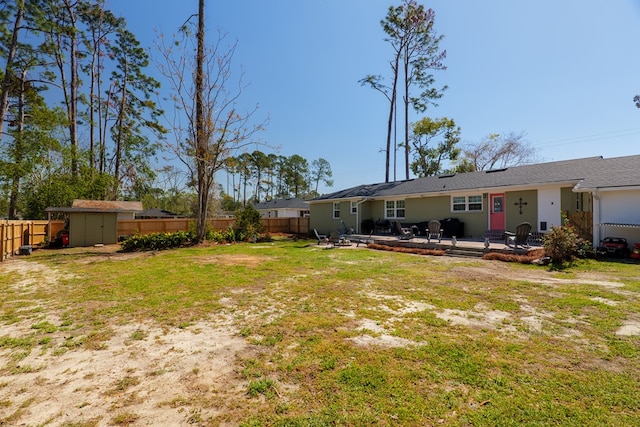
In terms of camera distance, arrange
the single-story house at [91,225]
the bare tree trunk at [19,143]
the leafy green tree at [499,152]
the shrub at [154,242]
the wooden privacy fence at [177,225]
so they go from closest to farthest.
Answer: the shrub at [154,242], the single-story house at [91,225], the bare tree trunk at [19,143], the wooden privacy fence at [177,225], the leafy green tree at [499,152]

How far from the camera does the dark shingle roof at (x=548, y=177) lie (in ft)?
31.2

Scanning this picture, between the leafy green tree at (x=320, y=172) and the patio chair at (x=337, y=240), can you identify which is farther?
the leafy green tree at (x=320, y=172)

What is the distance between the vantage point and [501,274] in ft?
21.9

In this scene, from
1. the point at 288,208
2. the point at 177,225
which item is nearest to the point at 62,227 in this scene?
the point at 177,225

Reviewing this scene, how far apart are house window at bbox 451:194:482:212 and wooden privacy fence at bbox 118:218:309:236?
39.4 ft

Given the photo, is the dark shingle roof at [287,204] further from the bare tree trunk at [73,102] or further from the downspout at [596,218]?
the downspout at [596,218]

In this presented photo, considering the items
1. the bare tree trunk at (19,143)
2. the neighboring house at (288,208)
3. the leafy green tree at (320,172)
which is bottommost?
the neighboring house at (288,208)

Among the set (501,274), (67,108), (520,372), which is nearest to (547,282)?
(501,274)

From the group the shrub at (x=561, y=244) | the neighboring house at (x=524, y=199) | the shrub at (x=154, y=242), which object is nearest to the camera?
the shrub at (x=561, y=244)

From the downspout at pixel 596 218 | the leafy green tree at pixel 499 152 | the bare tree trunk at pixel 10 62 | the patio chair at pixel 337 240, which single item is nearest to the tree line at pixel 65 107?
the bare tree trunk at pixel 10 62

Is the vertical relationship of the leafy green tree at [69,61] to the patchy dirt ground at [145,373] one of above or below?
above

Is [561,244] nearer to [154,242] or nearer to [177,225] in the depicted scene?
[154,242]

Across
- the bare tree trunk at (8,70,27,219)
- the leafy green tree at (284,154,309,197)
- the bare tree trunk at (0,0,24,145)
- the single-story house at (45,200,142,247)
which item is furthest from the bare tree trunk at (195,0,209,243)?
the leafy green tree at (284,154,309,197)

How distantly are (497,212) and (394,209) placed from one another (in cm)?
542
